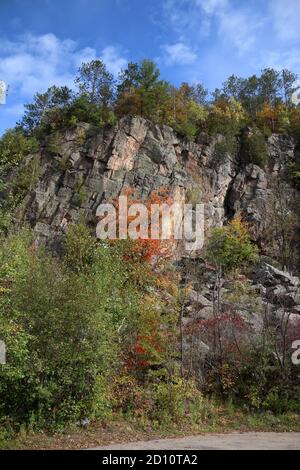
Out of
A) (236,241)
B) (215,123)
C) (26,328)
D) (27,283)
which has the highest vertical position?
(215,123)

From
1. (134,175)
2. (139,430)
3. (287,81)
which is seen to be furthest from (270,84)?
(139,430)

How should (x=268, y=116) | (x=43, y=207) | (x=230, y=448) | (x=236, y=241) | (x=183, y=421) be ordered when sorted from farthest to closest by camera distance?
(x=268, y=116) → (x=43, y=207) → (x=236, y=241) → (x=183, y=421) → (x=230, y=448)

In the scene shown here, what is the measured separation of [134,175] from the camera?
4150 centimetres

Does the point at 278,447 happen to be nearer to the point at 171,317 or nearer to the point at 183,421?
the point at 183,421

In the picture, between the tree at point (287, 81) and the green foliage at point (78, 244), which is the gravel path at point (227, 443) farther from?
the tree at point (287, 81)

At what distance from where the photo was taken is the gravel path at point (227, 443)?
41.2ft

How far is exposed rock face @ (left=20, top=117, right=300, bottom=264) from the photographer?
40125 mm

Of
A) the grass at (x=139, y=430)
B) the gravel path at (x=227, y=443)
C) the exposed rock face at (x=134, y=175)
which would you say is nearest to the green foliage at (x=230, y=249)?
the exposed rock face at (x=134, y=175)

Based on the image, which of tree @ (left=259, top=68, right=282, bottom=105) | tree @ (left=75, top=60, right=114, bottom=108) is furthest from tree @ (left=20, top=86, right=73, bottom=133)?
tree @ (left=259, top=68, right=282, bottom=105)

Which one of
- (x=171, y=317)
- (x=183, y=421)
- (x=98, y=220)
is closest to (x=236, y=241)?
(x=98, y=220)

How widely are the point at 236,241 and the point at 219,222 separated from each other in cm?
628

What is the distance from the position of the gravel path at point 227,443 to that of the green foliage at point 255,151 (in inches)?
1468

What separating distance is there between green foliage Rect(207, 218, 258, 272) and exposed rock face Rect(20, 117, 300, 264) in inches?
131

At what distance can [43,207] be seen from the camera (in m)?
40.2
